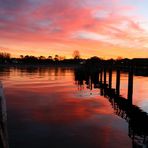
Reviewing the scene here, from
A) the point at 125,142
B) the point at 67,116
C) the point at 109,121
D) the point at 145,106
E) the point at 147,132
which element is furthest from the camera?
the point at 145,106

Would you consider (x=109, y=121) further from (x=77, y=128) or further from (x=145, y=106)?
(x=145, y=106)

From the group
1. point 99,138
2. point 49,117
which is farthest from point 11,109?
point 99,138

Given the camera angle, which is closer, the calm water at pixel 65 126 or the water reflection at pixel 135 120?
the calm water at pixel 65 126

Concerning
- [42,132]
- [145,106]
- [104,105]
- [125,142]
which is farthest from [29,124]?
[145,106]

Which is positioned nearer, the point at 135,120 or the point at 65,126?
the point at 65,126

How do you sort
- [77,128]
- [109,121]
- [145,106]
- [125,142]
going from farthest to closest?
[145,106] → [109,121] → [77,128] → [125,142]

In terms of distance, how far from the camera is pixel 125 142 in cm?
1730

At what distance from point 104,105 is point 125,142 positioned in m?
14.6

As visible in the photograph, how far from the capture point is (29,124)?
21.6m

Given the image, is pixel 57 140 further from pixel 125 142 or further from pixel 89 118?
pixel 89 118

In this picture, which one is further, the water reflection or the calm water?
the water reflection

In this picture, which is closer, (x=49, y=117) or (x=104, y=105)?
(x=49, y=117)

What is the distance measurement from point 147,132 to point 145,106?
41.0 ft

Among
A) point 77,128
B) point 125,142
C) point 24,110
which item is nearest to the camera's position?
point 125,142
